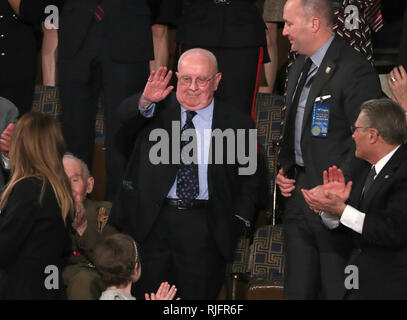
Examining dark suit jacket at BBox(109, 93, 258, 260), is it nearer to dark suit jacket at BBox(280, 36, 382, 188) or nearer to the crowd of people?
the crowd of people

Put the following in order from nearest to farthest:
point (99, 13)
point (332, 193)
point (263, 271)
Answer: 1. point (332, 193)
2. point (263, 271)
3. point (99, 13)

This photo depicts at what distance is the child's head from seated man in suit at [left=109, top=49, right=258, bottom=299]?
25.8 inches

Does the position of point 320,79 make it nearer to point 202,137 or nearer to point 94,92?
point 202,137

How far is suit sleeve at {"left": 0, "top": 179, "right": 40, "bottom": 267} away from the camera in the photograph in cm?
411

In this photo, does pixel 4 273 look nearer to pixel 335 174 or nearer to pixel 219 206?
pixel 219 206

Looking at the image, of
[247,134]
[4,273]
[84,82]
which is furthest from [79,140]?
[4,273]

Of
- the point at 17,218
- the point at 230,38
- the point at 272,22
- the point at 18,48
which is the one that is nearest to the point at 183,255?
the point at 17,218

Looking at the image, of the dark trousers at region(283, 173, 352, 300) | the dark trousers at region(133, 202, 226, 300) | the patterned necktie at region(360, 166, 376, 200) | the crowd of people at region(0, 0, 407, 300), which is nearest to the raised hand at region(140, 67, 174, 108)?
the crowd of people at region(0, 0, 407, 300)

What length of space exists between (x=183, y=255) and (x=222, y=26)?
5.27 ft

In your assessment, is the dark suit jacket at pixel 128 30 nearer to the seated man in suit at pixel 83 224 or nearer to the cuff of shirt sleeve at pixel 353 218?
the seated man in suit at pixel 83 224

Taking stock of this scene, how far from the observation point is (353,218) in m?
4.24

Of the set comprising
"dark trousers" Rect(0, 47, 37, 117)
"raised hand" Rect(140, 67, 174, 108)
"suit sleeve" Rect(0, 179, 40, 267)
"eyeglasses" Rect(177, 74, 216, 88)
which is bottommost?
"suit sleeve" Rect(0, 179, 40, 267)

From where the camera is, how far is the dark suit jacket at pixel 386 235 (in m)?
4.14
